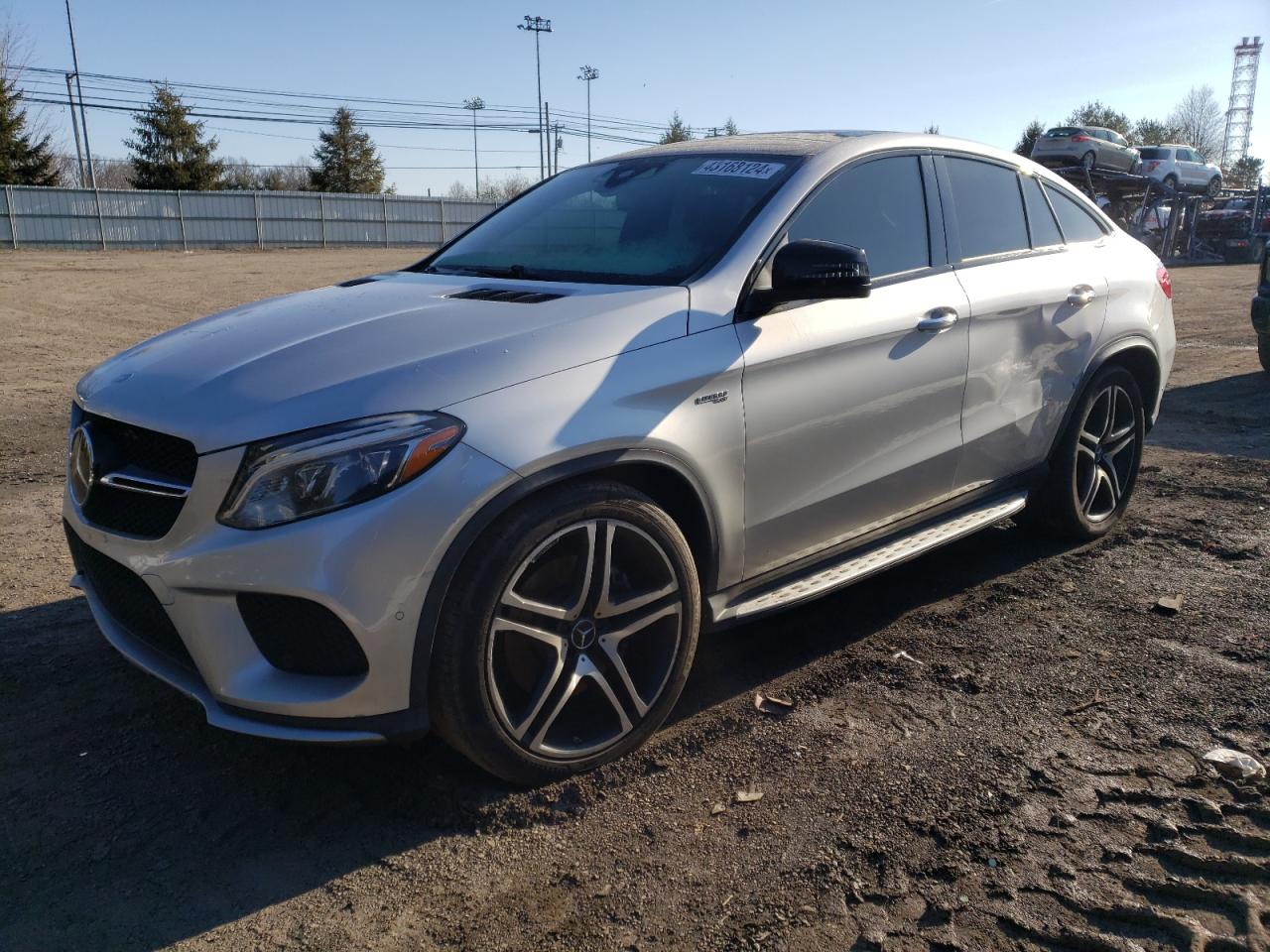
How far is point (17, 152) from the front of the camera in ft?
144

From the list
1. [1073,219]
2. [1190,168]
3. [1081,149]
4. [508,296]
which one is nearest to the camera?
[508,296]

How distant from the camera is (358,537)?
2457mm

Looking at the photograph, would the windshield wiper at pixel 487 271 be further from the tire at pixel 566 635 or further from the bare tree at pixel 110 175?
the bare tree at pixel 110 175

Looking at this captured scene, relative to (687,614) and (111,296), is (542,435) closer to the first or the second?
(687,614)

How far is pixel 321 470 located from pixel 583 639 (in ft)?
2.82

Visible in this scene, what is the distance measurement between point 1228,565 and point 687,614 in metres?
3.06

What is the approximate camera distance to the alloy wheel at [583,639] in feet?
9.04

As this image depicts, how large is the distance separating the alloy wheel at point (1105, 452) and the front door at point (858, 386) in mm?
1146

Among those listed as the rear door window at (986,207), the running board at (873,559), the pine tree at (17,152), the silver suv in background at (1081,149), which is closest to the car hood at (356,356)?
the running board at (873,559)

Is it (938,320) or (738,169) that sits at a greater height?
(738,169)

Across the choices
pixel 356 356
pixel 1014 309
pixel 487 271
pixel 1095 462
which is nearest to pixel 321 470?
pixel 356 356

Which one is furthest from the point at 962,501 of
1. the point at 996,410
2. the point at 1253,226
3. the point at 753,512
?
the point at 1253,226

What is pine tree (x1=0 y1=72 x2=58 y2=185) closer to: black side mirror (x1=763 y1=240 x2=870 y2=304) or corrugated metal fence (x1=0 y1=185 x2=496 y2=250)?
corrugated metal fence (x1=0 y1=185 x2=496 y2=250)

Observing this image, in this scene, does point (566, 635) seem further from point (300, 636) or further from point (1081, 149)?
point (1081, 149)
